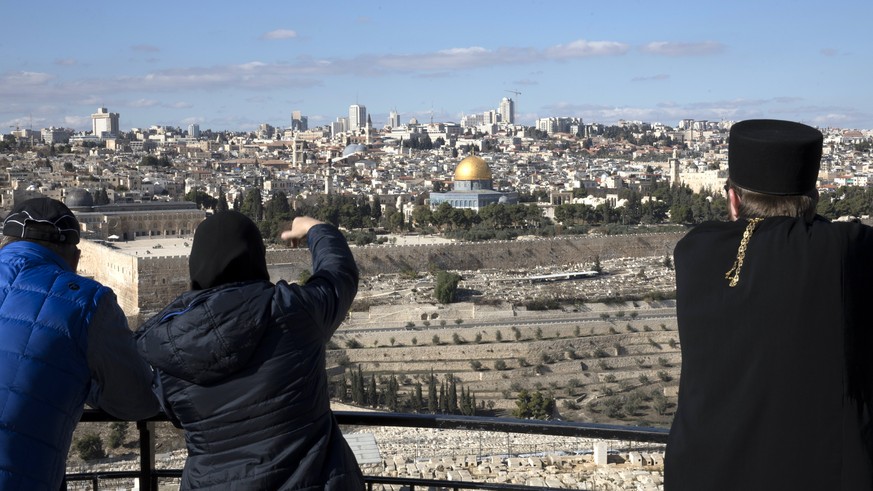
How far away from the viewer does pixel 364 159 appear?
59094 mm

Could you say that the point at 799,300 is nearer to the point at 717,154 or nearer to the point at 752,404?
the point at 752,404

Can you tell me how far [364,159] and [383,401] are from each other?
154ft

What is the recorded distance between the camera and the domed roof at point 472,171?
34250 mm

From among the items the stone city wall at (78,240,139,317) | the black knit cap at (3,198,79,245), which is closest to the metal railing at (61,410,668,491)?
the black knit cap at (3,198,79,245)

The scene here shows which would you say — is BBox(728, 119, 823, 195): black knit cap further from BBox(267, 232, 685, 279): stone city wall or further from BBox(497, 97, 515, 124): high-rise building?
BBox(497, 97, 515, 124): high-rise building

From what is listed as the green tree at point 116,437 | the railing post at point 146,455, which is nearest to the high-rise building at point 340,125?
the green tree at point 116,437

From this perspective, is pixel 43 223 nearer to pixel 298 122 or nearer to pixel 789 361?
pixel 789 361

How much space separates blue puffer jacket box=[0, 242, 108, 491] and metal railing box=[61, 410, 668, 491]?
0.32 metres

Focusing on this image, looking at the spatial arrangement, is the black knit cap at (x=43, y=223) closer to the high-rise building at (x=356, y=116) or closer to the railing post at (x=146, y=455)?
the railing post at (x=146, y=455)

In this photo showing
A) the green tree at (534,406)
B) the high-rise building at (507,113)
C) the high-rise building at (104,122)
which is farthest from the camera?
the high-rise building at (507,113)

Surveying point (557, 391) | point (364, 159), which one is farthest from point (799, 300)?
point (364, 159)

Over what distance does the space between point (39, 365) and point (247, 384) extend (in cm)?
26

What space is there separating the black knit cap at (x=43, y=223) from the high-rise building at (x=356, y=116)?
9937 cm

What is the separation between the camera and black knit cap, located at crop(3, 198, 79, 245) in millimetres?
1472
